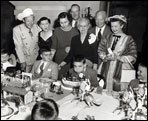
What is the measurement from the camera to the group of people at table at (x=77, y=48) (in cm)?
307

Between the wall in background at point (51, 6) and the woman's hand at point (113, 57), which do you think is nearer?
the woman's hand at point (113, 57)

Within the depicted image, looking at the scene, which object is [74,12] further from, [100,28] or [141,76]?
[141,76]

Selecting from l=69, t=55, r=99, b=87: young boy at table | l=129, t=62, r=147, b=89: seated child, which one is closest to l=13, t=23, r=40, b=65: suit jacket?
l=69, t=55, r=99, b=87: young boy at table

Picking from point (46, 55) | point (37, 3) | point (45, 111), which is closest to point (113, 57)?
point (46, 55)

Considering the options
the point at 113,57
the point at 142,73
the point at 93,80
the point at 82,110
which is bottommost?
the point at 82,110

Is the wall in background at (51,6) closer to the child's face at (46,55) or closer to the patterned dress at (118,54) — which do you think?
the patterned dress at (118,54)

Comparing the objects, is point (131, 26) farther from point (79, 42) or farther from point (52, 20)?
point (79, 42)

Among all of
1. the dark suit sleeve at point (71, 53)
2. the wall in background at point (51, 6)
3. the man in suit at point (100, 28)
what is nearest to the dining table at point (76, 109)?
the dark suit sleeve at point (71, 53)

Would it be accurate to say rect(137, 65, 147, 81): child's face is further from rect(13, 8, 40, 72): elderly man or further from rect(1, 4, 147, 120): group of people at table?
rect(13, 8, 40, 72): elderly man

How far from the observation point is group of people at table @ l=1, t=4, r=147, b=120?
10.1 ft

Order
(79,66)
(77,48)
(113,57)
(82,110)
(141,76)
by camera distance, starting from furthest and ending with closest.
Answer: (77,48) → (113,57) → (79,66) → (141,76) → (82,110)

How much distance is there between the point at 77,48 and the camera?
3.32 m

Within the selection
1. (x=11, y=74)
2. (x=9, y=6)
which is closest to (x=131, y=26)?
(x=9, y=6)

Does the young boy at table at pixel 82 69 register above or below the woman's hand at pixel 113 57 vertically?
below
